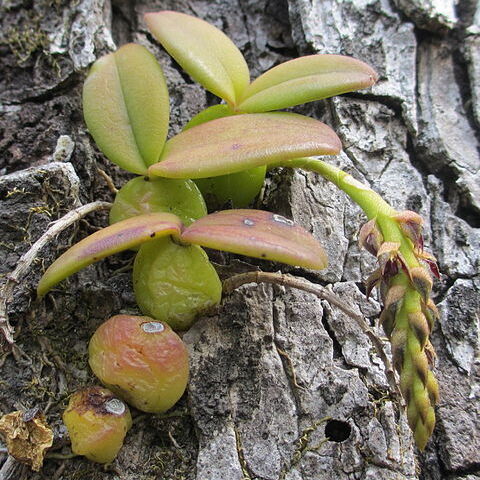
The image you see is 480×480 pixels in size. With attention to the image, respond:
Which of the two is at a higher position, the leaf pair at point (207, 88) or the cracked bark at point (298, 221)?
the leaf pair at point (207, 88)

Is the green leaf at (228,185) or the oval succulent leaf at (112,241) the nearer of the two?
the oval succulent leaf at (112,241)

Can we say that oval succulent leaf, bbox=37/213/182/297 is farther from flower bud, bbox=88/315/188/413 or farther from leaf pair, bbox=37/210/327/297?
flower bud, bbox=88/315/188/413

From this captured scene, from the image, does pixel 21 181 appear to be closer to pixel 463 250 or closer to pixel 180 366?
pixel 180 366

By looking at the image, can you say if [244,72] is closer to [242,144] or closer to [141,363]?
[242,144]

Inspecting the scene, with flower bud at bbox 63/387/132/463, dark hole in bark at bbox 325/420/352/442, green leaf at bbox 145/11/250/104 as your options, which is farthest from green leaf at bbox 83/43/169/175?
dark hole in bark at bbox 325/420/352/442

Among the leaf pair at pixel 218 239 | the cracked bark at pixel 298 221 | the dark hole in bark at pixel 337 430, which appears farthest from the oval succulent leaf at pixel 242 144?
the dark hole in bark at pixel 337 430

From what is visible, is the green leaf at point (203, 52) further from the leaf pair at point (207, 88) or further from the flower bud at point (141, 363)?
the flower bud at point (141, 363)
